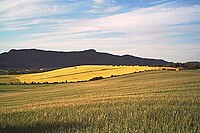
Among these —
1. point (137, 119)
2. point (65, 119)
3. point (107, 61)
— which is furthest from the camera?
point (107, 61)

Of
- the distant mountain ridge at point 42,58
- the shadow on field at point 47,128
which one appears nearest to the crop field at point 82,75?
the shadow on field at point 47,128

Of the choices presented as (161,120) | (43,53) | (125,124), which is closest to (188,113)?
(161,120)

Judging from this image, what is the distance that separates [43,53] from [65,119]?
152823mm

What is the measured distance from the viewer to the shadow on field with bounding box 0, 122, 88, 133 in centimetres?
991

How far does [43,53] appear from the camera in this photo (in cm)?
16188

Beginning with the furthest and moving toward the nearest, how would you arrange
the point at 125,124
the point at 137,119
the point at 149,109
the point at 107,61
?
the point at 107,61, the point at 149,109, the point at 137,119, the point at 125,124

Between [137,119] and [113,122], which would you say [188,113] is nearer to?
[137,119]

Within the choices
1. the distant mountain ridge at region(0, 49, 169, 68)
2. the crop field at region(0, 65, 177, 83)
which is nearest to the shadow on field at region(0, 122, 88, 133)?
the crop field at region(0, 65, 177, 83)

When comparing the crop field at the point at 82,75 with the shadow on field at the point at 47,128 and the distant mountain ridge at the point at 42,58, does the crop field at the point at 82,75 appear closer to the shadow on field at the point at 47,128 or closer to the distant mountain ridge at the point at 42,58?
the shadow on field at the point at 47,128

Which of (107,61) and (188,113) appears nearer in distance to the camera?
(188,113)

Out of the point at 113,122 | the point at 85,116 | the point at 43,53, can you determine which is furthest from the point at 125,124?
the point at 43,53

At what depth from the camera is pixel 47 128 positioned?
10.4 meters

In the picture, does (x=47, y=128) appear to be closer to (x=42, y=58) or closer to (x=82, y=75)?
(x=82, y=75)

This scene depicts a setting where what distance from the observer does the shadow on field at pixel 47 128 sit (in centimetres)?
991
